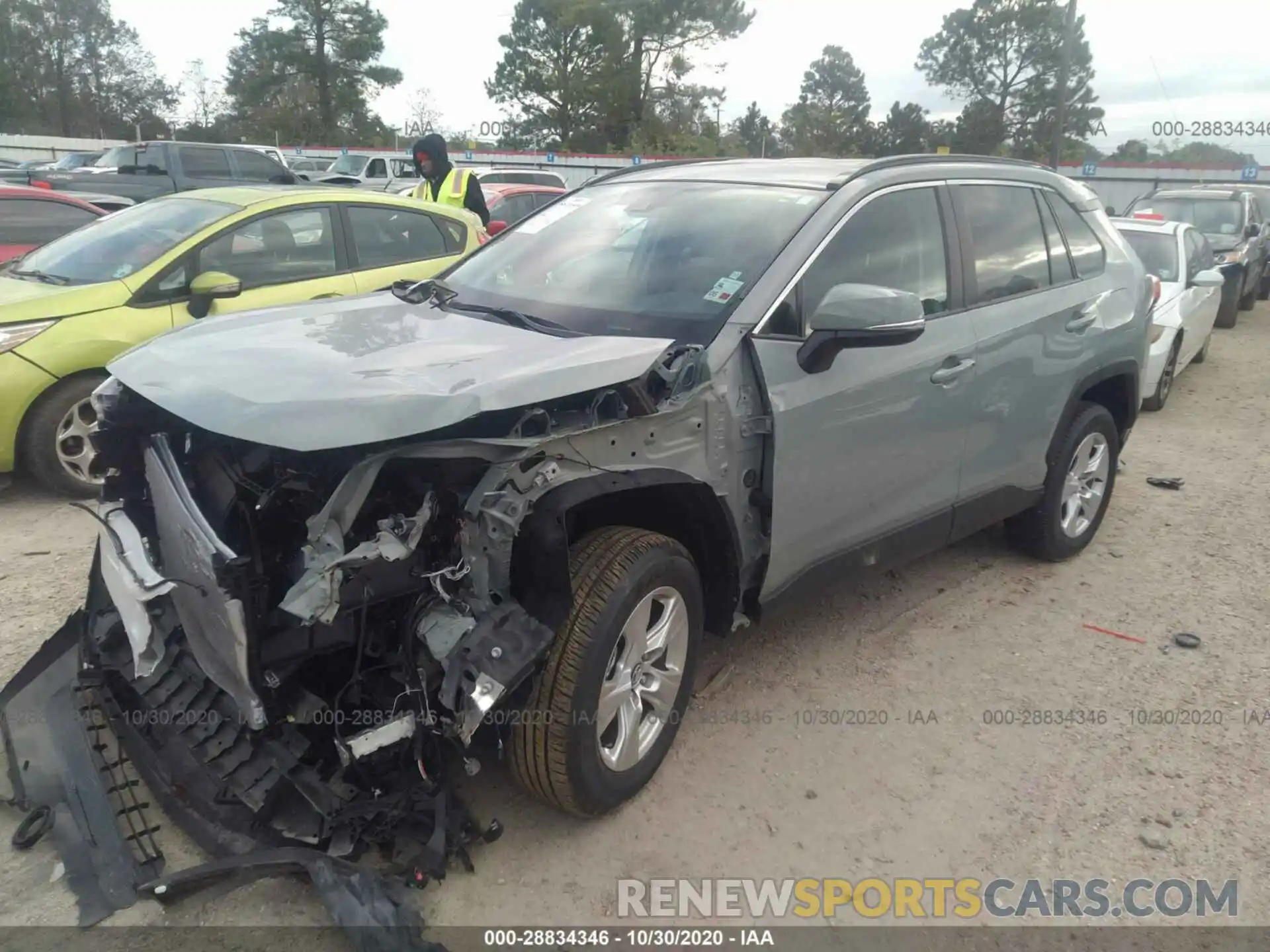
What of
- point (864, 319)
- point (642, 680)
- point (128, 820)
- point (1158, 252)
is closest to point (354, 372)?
point (642, 680)

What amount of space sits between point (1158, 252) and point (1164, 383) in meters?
1.55

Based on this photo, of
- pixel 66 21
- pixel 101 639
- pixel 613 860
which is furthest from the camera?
pixel 66 21

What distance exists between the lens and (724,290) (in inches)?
124

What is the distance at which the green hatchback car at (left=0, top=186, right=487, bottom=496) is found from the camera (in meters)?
4.98

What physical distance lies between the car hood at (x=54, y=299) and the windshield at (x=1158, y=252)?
27.6 feet

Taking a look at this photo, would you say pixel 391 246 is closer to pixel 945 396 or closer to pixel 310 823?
pixel 945 396

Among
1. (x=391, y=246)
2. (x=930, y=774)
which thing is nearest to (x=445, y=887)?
(x=930, y=774)

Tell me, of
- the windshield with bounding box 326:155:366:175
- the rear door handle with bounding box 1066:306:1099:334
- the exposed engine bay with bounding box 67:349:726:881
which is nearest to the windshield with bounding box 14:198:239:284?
the exposed engine bay with bounding box 67:349:726:881

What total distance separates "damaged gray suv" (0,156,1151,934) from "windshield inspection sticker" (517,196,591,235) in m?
0.19

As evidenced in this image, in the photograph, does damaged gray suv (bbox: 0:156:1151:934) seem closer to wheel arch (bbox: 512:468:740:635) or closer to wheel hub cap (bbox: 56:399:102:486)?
wheel arch (bbox: 512:468:740:635)

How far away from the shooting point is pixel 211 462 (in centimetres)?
279

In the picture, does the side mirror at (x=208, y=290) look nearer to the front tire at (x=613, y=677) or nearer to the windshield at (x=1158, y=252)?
the front tire at (x=613, y=677)

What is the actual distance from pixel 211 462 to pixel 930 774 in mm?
2539

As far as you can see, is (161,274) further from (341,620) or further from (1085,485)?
(1085,485)
